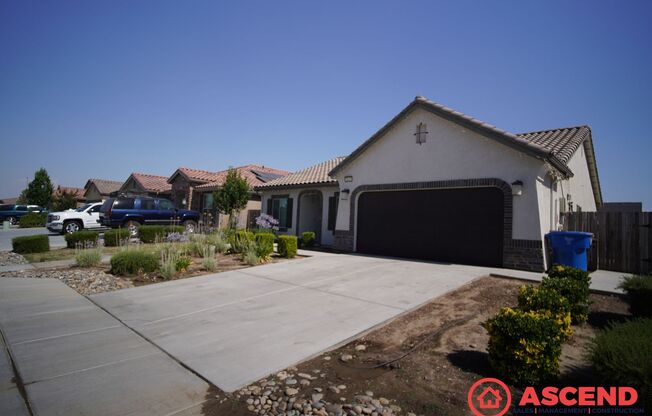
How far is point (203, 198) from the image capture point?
81.7ft

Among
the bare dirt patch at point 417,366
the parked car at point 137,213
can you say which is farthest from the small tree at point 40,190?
the bare dirt patch at point 417,366

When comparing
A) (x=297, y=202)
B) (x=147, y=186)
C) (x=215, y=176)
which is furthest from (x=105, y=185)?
(x=297, y=202)

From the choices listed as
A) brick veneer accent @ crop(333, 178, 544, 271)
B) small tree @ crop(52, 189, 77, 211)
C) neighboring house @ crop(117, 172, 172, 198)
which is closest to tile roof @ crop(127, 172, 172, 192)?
neighboring house @ crop(117, 172, 172, 198)

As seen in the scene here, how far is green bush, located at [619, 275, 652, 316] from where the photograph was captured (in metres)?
4.94

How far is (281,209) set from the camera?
61.1 ft

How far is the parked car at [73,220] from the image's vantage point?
19.1 meters

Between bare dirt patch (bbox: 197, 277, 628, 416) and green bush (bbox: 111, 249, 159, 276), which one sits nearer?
bare dirt patch (bbox: 197, 277, 628, 416)

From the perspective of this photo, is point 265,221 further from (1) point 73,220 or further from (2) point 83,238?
(1) point 73,220

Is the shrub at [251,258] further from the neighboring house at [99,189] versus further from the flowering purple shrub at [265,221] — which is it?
the neighboring house at [99,189]

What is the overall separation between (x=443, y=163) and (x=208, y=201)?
18414mm

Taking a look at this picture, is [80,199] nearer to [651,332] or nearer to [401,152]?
[401,152]

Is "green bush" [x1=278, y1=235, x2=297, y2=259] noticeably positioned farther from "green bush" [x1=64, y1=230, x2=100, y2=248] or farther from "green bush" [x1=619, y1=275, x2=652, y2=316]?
"green bush" [x1=619, y1=275, x2=652, y2=316]

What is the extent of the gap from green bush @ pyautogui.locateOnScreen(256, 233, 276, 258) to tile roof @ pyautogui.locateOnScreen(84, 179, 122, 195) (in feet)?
120

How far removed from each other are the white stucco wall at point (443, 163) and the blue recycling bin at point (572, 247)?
58 cm
